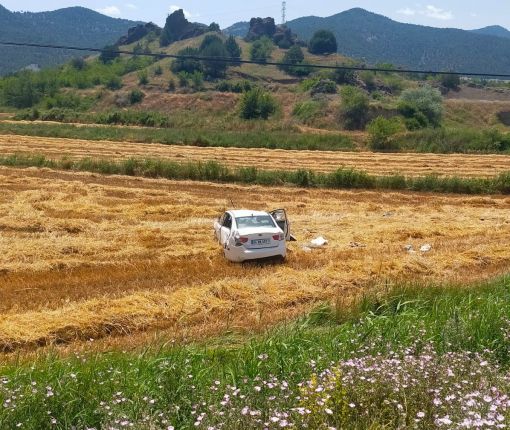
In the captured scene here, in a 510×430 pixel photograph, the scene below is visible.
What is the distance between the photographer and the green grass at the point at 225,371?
6609 mm

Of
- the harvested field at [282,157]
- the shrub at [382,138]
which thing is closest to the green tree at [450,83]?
the shrub at [382,138]

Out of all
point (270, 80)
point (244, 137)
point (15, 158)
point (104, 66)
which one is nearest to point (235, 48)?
point (104, 66)

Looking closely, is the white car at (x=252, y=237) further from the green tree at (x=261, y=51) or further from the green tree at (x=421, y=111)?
the green tree at (x=261, y=51)

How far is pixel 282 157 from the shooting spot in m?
47.1

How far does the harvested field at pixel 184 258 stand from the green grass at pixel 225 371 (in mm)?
2569

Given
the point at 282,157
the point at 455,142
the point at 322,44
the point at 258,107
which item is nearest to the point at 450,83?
the point at 258,107

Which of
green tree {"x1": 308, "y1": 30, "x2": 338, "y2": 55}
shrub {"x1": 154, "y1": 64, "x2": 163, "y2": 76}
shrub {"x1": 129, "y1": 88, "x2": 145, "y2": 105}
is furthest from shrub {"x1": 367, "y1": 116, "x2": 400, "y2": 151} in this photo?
green tree {"x1": 308, "y1": 30, "x2": 338, "y2": 55}

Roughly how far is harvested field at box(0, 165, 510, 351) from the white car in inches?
19.4

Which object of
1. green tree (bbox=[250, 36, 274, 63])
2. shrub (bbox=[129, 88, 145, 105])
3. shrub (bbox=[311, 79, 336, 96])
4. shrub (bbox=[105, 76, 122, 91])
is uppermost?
green tree (bbox=[250, 36, 274, 63])

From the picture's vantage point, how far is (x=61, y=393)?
273 inches

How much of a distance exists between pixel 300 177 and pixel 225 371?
2653 centimetres

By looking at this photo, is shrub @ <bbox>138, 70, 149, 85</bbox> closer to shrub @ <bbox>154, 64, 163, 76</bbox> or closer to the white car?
shrub @ <bbox>154, 64, 163, 76</bbox>

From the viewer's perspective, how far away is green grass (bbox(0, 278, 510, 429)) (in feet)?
21.7

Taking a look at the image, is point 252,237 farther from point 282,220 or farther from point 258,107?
point 258,107
